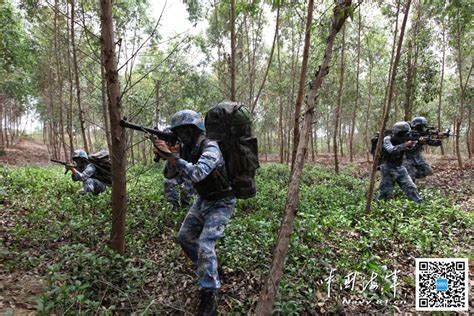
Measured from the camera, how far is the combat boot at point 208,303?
3109mm

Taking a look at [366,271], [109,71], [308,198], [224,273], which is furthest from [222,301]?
[308,198]

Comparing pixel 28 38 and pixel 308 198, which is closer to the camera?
pixel 308 198

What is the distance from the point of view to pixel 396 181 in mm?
7695

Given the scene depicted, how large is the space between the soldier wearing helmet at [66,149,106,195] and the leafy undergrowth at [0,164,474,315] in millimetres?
452

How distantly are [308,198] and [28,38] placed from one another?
14419 mm

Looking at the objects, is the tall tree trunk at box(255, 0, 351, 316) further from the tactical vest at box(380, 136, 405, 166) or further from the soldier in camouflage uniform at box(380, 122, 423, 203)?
the tactical vest at box(380, 136, 405, 166)

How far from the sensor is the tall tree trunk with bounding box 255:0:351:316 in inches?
106

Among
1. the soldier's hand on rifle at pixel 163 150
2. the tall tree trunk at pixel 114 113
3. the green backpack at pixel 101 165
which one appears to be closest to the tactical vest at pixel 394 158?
the soldier's hand on rifle at pixel 163 150

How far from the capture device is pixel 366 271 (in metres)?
4.00

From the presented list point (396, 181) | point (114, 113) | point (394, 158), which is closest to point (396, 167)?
point (394, 158)

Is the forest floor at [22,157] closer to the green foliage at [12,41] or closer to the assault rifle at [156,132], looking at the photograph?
the green foliage at [12,41]

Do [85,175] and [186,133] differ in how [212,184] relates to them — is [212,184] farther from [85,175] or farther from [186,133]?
[85,175]

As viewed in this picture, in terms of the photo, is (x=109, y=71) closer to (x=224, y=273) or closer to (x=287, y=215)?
(x=287, y=215)

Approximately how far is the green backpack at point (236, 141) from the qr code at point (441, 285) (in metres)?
2.33
